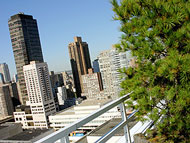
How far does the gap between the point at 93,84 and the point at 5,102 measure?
103 ft

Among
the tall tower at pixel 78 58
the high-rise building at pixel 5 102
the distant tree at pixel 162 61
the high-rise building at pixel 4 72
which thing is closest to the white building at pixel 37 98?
the high-rise building at pixel 5 102

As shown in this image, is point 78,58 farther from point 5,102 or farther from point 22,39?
point 5,102

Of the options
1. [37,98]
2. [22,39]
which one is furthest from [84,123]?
[22,39]

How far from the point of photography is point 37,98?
55344mm

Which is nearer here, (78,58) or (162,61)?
(162,61)

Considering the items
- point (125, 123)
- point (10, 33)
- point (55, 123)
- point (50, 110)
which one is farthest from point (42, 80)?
point (125, 123)

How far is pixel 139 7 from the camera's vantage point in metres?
1.45

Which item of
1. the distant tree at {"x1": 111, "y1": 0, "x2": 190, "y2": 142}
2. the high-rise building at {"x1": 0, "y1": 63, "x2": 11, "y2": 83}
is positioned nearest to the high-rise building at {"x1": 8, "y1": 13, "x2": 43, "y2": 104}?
the high-rise building at {"x1": 0, "y1": 63, "x2": 11, "y2": 83}

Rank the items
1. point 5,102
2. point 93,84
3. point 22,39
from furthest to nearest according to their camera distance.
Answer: point 22,39
point 93,84
point 5,102

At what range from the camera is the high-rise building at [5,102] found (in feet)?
216

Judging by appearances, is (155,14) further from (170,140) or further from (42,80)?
(42,80)

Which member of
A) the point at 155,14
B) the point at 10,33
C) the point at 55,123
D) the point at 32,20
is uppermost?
the point at 32,20

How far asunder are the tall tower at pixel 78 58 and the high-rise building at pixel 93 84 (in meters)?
14.0

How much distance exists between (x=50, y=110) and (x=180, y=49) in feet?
191
